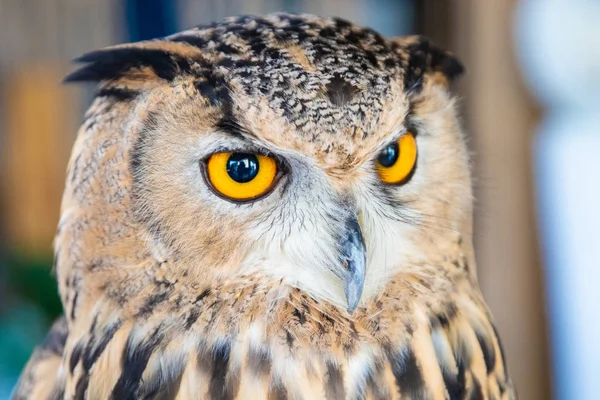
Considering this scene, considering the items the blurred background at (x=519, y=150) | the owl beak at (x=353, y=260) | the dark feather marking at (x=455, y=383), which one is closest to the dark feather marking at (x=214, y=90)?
the owl beak at (x=353, y=260)

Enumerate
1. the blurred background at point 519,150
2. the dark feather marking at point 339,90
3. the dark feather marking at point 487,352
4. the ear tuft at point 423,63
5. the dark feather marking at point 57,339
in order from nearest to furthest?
the dark feather marking at point 339,90 → the ear tuft at point 423,63 → the dark feather marking at point 487,352 → the dark feather marking at point 57,339 → the blurred background at point 519,150

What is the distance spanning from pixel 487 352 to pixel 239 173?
0.41 m

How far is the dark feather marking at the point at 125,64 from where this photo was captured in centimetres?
67

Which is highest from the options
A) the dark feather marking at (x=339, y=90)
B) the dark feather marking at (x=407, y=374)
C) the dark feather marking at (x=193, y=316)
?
the dark feather marking at (x=339, y=90)

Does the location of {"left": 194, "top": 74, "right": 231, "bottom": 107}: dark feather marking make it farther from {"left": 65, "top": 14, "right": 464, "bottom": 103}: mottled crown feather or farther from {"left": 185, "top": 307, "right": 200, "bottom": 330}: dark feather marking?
{"left": 185, "top": 307, "right": 200, "bottom": 330}: dark feather marking

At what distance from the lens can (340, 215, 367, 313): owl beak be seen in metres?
0.66

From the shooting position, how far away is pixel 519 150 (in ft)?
5.69

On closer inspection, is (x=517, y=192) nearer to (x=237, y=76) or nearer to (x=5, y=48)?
(x=237, y=76)

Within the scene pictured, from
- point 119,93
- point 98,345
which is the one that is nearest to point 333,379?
point 98,345

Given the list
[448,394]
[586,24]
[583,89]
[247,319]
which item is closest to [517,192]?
[583,89]

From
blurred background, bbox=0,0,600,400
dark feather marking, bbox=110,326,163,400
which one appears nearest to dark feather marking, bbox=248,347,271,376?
dark feather marking, bbox=110,326,163,400

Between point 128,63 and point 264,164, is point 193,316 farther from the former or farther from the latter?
point 128,63

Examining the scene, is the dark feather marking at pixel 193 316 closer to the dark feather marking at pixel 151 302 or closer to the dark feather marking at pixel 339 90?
the dark feather marking at pixel 151 302

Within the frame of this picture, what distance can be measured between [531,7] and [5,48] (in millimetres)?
1810
